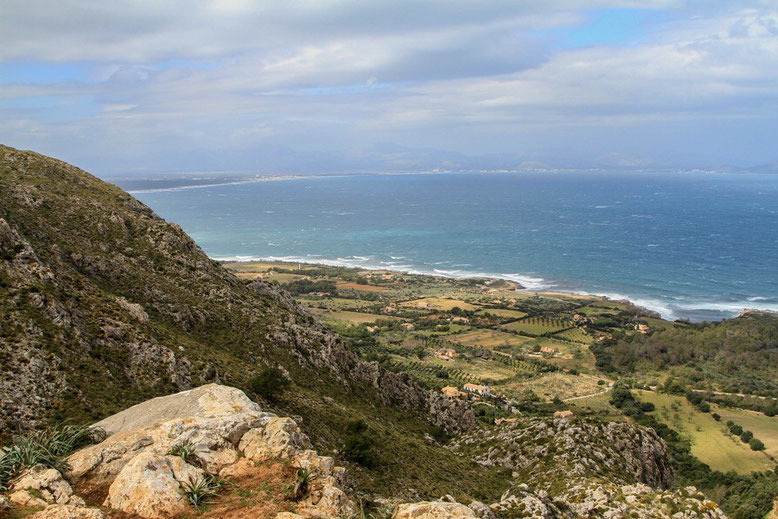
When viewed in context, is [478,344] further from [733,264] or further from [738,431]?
[733,264]

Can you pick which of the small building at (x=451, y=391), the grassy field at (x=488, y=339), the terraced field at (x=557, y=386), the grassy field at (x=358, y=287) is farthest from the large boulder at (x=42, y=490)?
the grassy field at (x=358, y=287)

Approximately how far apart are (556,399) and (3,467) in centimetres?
6484

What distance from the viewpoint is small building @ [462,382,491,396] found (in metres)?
68.1

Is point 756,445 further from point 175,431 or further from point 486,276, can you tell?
point 486,276

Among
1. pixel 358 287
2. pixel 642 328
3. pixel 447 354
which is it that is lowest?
pixel 642 328

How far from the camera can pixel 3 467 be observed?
1464 cm

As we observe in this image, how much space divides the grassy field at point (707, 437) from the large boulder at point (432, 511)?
50.5 metres

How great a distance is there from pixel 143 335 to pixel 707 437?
6200 cm

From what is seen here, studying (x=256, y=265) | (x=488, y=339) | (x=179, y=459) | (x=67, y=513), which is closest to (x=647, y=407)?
(x=488, y=339)

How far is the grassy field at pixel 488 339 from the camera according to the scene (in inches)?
3930

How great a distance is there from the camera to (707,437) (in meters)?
60.2

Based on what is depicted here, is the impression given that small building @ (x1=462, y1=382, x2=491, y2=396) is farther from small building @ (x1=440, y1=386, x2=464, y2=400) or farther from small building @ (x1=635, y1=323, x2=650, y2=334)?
small building @ (x1=635, y1=323, x2=650, y2=334)

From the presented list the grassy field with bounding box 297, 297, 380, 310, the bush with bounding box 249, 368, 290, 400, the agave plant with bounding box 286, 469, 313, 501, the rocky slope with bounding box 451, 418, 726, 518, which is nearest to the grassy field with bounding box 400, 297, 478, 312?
the grassy field with bounding box 297, 297, 380, 310

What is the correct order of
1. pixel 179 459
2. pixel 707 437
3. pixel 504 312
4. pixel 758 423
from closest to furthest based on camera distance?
pixel 179 459 < pixel 707 437 < pixel 758 423 < pixel 504 312
